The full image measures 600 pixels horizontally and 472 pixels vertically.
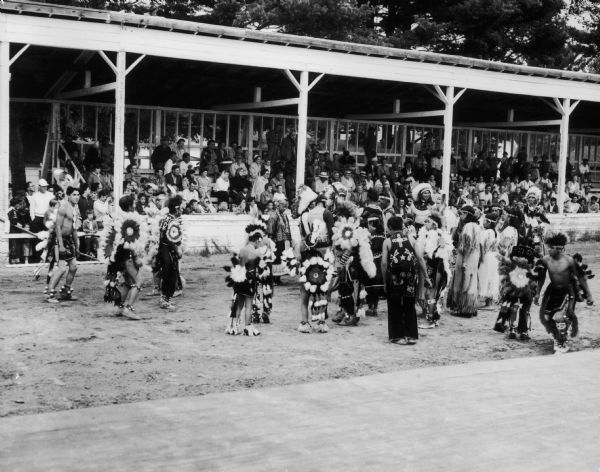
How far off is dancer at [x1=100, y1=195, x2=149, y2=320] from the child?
16.2 feet

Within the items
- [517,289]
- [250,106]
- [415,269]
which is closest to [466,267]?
[517,289]

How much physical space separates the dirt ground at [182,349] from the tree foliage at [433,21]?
19.6 m

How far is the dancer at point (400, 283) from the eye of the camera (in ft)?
37.7

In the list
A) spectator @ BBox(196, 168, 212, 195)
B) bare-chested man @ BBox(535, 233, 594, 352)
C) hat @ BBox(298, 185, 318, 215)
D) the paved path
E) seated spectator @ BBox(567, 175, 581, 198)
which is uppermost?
seated spectator @ BBox(567, 175, 581, 198)

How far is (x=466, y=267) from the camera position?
1366 cm

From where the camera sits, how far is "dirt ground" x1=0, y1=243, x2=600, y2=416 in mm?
9219

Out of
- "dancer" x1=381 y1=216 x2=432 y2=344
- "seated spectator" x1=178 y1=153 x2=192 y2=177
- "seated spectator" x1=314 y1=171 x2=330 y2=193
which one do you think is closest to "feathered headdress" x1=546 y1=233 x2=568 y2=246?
"dancer" x1=381 y1=216 x2=432 y2=344

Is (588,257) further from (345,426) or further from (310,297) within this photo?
(345,426)

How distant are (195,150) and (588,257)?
34.0 ft

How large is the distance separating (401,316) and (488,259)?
2.69 metres

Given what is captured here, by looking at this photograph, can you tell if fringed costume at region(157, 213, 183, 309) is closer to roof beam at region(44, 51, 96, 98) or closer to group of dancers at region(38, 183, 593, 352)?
group of dancers at region(38, 183, 593, 352)

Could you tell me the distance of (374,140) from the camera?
1169 inches

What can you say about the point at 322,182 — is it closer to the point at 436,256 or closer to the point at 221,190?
the point at 221,190

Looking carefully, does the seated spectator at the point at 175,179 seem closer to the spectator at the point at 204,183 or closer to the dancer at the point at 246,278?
the spectator at the point at 204,183
